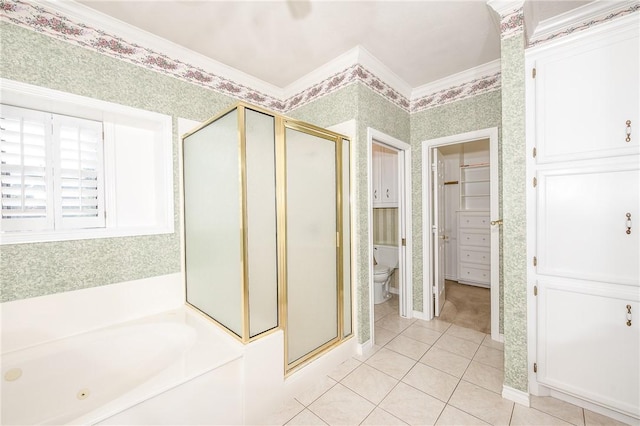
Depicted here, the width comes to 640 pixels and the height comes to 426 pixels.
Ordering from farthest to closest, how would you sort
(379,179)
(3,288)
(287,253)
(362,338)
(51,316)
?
(379,179) < (362,338) < (287,253) < (51,316) < (3,288)

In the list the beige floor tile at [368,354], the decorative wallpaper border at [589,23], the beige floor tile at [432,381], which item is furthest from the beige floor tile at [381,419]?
the decorative wallpaper border at [589,23]

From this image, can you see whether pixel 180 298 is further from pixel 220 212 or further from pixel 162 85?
pixel 162 85

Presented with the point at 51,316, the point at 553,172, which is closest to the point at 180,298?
the point at 51,316

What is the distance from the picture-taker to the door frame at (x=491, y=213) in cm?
252

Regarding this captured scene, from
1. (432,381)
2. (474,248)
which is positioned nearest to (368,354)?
(432,381)

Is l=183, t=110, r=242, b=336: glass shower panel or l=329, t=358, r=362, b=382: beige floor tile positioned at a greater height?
l=183, t=110, r=242, b=336: glass shower panel

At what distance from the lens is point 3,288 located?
153 cm

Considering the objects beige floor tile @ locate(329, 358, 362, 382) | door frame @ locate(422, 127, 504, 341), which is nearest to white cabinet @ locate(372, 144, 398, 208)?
door frame @ locate(422, 127, 504, 341)

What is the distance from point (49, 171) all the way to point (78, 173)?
0.15 m

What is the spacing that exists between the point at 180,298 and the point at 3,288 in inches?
39.8

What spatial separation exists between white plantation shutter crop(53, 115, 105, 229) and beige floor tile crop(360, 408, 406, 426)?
2.39 m

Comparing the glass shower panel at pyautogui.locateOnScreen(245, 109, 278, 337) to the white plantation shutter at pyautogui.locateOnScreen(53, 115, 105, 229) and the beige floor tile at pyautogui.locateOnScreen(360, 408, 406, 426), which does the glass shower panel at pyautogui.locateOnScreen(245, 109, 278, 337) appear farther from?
the white plantation shutter at pyautogui.locateOnScreen(53, 115, 105, 229)

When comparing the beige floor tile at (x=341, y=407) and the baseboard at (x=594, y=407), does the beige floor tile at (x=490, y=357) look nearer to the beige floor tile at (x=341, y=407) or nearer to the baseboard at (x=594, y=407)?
the baseboard at (x=594, y=407)

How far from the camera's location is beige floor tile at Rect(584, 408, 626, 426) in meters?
1.51
